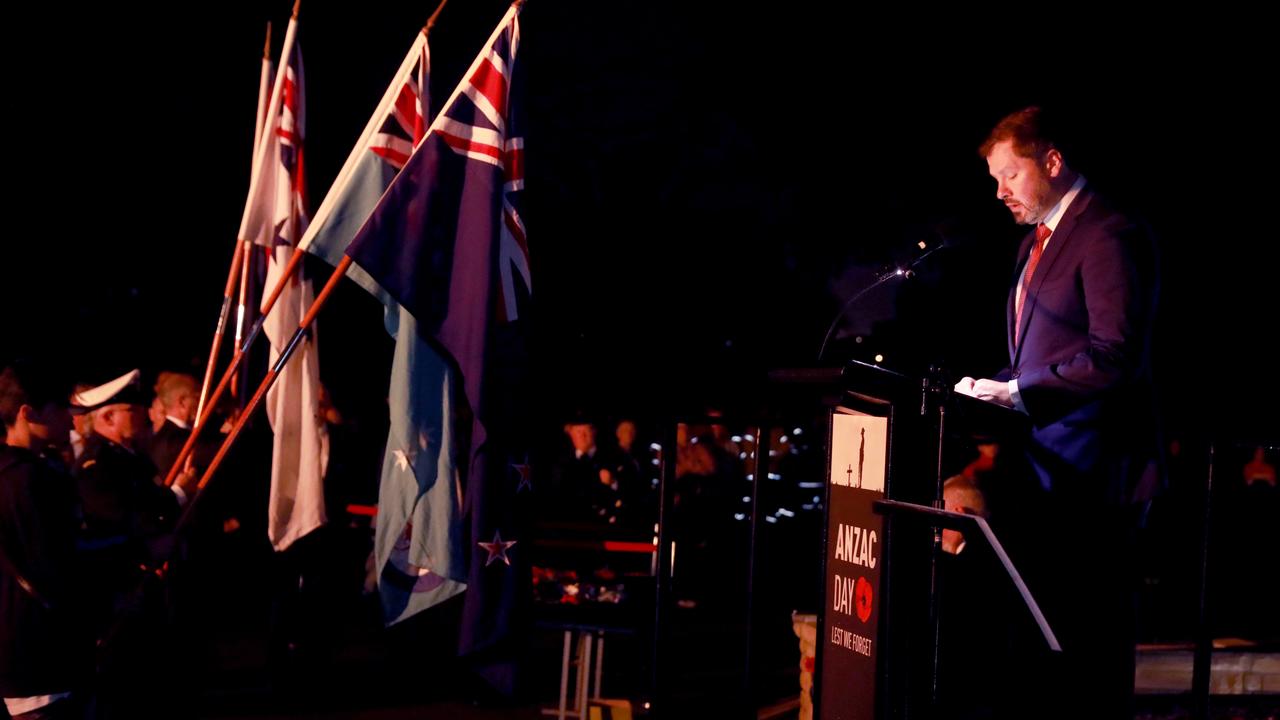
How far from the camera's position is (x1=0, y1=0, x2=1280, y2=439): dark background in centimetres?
970

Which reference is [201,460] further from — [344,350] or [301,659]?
[344,350]

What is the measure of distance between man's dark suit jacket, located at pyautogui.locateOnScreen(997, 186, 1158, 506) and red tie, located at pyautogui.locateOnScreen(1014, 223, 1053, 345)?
0.18 m

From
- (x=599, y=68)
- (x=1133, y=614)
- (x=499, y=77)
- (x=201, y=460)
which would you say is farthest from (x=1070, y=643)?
(x=599, y=68)

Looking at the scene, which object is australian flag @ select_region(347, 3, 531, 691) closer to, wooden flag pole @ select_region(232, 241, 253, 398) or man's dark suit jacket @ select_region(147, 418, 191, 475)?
wooden flag pole @ select_region(232, 241, 253, 398)

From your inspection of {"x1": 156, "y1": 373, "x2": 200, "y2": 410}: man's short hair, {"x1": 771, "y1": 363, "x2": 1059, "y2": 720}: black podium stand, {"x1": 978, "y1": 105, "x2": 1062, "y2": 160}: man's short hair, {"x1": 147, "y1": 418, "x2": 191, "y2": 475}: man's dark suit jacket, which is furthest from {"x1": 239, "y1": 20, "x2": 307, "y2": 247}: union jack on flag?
{"x1": 978, "y1": 105, "x2": 1062, "y2": 160}: man's short hair

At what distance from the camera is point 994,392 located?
10.7 ft

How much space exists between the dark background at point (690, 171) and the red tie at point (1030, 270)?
368cm

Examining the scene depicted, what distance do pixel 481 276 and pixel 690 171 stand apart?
37.4 feet

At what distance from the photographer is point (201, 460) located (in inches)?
273

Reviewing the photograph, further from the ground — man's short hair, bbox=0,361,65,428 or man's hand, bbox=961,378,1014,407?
man's hand, bbox=961,378,1014,407

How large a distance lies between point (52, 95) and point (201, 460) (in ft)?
19.8

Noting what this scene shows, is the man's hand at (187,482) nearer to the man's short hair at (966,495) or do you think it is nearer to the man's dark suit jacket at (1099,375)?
the man's short hair at (966,495)

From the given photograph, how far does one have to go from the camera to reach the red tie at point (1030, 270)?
12.0 feet

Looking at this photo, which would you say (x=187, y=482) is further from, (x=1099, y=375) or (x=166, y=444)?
(x=1099, y=375)
